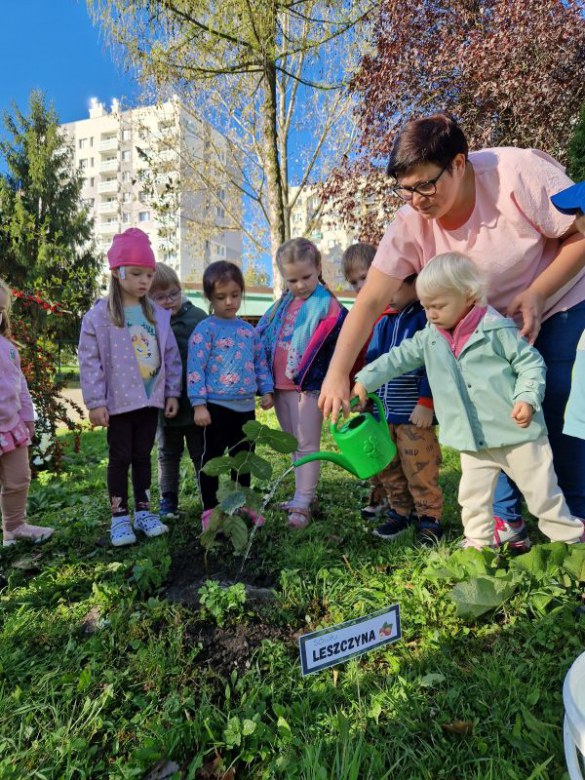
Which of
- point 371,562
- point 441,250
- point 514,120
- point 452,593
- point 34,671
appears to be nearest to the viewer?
point 34,671

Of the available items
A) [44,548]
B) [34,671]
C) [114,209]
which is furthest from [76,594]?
[114,209]

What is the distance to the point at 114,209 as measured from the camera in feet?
147

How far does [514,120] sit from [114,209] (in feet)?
149

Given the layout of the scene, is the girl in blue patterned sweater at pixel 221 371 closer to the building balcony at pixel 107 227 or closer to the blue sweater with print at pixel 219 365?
the blue sweater with print at pixel 219 365

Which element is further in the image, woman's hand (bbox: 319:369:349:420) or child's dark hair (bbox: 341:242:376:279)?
child's dark hair (bbox: 341:242:376:279)

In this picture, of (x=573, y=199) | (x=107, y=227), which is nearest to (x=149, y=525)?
(x=573, y=199)

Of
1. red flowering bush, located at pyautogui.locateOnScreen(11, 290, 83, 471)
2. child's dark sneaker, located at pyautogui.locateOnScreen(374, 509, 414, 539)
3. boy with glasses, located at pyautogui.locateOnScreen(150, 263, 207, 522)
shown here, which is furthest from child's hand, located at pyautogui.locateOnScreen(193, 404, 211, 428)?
red flowering bush, located at pyautogui.locateOnScreen(11, 290, 83, 471)

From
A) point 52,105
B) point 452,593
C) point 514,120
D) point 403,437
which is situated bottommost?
point 452,593

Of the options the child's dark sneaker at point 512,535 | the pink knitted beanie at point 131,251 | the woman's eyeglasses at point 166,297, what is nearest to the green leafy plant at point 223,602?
the child's dark sneaker at point 512,535

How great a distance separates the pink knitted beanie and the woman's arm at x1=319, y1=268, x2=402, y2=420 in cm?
122

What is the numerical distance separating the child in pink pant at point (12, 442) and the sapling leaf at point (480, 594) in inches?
86.6

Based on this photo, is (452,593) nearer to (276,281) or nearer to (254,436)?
(254,436)

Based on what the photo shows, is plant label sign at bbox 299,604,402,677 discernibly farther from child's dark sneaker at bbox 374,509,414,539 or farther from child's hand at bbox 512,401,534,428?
child's dark sneaker at bbox 374,509,414,539

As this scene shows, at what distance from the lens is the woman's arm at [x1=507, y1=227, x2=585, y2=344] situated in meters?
1.78
